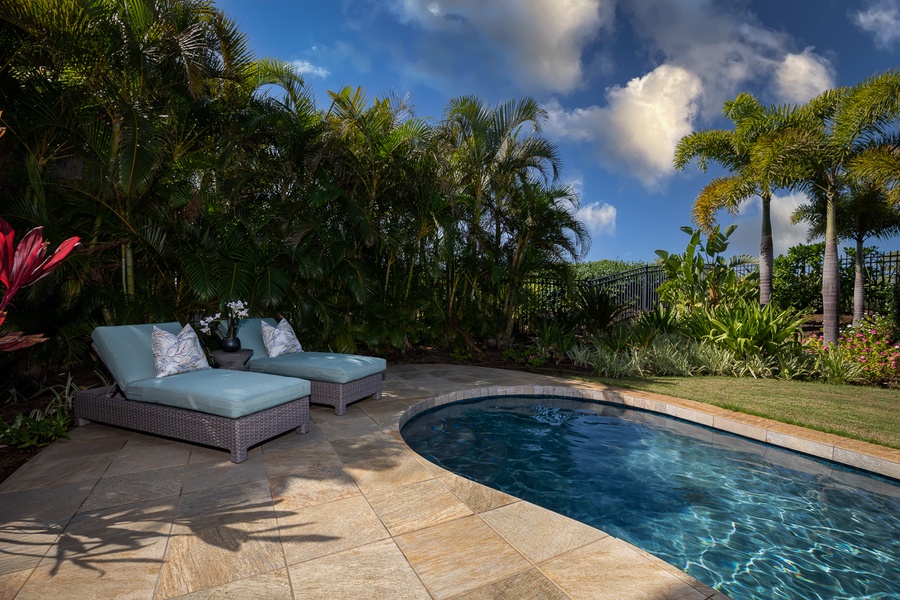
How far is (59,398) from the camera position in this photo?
4.64m

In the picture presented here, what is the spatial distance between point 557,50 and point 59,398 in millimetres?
8680

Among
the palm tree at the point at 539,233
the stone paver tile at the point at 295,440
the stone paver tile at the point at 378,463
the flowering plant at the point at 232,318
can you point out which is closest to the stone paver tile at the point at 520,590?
the stone paver tile at the point at 378,463

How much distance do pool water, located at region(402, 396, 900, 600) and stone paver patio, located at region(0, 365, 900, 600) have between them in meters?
0.54

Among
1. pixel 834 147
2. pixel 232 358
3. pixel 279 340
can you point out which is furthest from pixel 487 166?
pixel 834 147

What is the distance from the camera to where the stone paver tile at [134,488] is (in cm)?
282

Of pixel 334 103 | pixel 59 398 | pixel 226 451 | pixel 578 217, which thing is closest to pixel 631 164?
pixel 578 217

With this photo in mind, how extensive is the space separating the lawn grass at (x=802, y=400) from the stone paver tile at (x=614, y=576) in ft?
11.1

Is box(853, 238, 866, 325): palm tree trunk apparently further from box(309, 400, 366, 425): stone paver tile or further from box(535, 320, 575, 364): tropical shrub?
box(309, 400, 366, 425): stone paver tile

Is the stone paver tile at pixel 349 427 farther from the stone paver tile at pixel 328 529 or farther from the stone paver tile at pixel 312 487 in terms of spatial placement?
the stone paver tile at pixel 328 529

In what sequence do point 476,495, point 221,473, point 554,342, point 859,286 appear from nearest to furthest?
1. point 476,495
2. point 221,473
3. point 554,342
4. point 859,286

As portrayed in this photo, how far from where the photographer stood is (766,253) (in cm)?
1151

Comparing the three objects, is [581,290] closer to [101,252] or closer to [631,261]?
[101,252]

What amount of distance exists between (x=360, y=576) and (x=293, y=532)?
58cm

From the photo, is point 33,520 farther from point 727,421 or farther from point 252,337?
point 727,421
